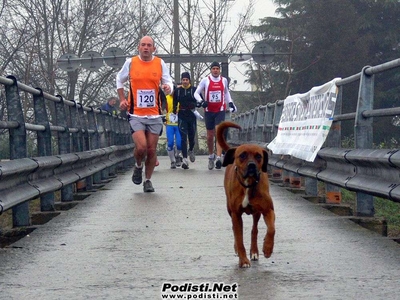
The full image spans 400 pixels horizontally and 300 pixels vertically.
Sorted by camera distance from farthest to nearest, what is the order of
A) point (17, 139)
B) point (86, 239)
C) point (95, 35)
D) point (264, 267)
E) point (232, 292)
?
point (95, 35) → point (17, 139) → point (86, 239) → point (264, 267) → point (232, 292)

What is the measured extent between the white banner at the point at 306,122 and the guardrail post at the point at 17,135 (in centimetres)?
349

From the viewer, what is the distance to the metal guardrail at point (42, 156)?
29.1 feet

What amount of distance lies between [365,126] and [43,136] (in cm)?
363

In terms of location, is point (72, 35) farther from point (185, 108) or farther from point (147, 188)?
point (147, 188)

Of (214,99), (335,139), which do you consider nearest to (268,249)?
(335,139)

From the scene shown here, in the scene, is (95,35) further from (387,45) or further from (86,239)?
(86,239)

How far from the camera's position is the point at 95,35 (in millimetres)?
43906

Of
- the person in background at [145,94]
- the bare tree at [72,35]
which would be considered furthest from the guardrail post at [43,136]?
the bare tree at [72,35]

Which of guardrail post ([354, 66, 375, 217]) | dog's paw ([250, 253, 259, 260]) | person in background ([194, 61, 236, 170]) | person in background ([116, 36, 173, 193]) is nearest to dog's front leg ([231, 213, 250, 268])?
dog's paw ([250, 253, 259, 260])

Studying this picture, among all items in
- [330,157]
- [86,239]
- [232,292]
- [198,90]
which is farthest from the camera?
[198,90]

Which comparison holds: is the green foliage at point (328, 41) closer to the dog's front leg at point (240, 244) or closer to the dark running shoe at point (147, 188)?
the dark running shoe at point (147, 188)

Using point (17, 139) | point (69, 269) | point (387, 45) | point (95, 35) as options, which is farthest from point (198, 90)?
point (387, 45)

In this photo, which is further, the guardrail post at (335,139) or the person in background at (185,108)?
the person in background at (185,108)

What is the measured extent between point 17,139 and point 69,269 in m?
2.80
